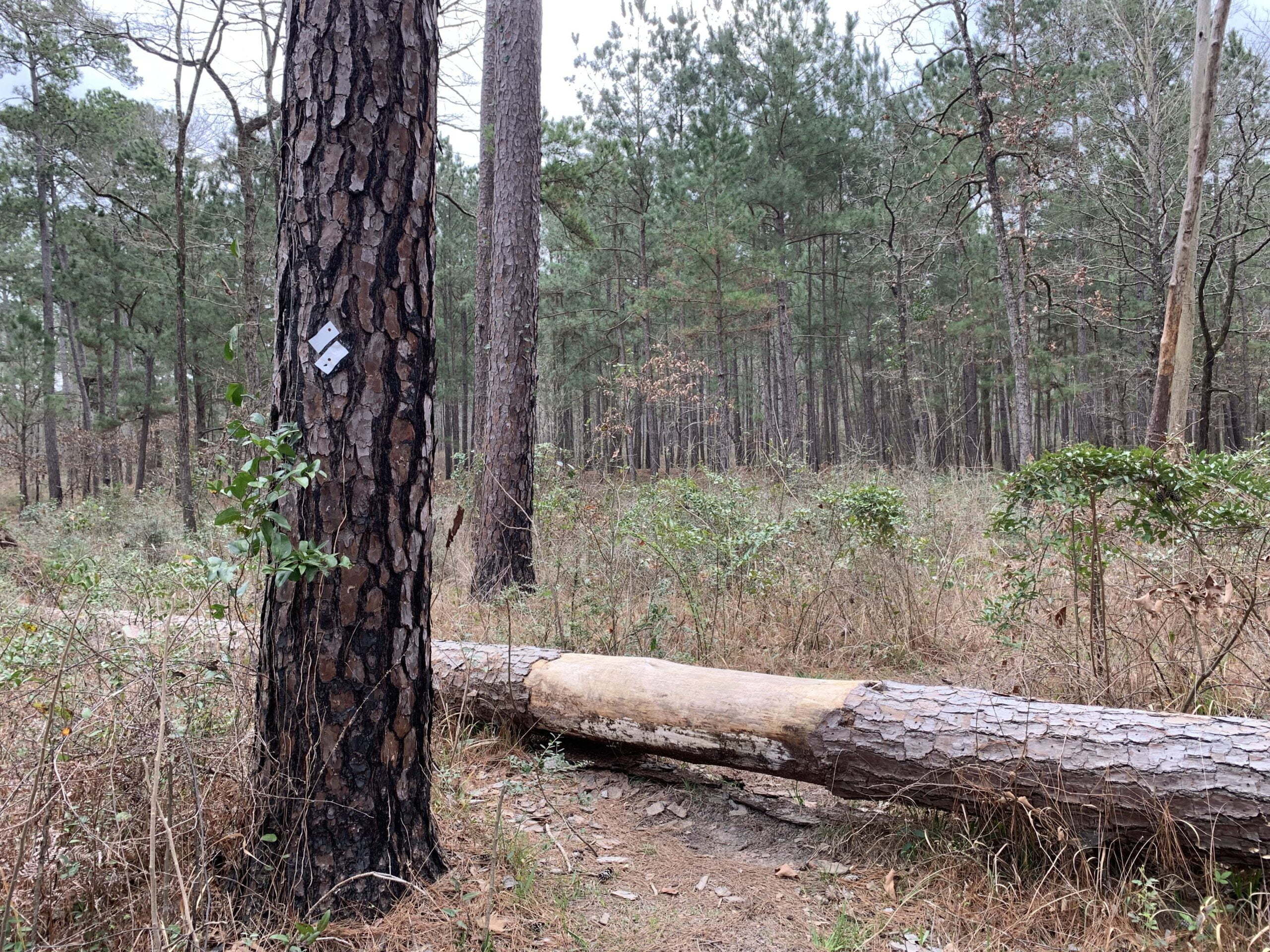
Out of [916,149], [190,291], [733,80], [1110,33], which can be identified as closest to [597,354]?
[733,80]

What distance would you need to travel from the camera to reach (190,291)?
17.5 metres

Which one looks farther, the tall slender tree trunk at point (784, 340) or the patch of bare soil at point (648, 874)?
the tall slender tree trunk at point (784, 340)

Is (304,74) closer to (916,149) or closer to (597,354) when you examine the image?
(916,149)

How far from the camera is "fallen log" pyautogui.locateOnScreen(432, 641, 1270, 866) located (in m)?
2.10

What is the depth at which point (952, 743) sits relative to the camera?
2.43m

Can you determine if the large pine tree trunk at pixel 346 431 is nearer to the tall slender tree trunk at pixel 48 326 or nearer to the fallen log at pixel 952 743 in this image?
the fallen log at pixel 952 743

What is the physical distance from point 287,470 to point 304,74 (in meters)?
1.14

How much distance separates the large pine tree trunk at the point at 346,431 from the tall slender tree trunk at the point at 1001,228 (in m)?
10.2

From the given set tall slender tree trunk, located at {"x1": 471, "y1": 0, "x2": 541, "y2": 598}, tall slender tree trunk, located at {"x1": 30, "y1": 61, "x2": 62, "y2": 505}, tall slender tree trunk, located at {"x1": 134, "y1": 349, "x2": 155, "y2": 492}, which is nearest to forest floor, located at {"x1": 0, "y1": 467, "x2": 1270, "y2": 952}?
tall slender tree trunk, located at {"x1": 471, "y1": 0, "x2": 541, "y2": 598}

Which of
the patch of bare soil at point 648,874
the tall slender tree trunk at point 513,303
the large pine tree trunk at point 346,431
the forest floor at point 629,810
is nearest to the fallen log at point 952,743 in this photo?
the forest floor at point 629,810

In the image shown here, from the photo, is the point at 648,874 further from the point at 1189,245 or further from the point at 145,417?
the point at 145,417

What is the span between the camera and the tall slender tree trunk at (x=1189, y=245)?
7375 mm

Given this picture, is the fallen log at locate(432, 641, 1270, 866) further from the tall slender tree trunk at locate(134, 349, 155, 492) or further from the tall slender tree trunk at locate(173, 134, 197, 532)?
the tall slender tree trunk at locate(134, 349, 155, 492)

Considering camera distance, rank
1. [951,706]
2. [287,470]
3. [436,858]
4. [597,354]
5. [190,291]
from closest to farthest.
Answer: [287,470]
[436,858]
[951,706]
[190,291]
[597,354]
